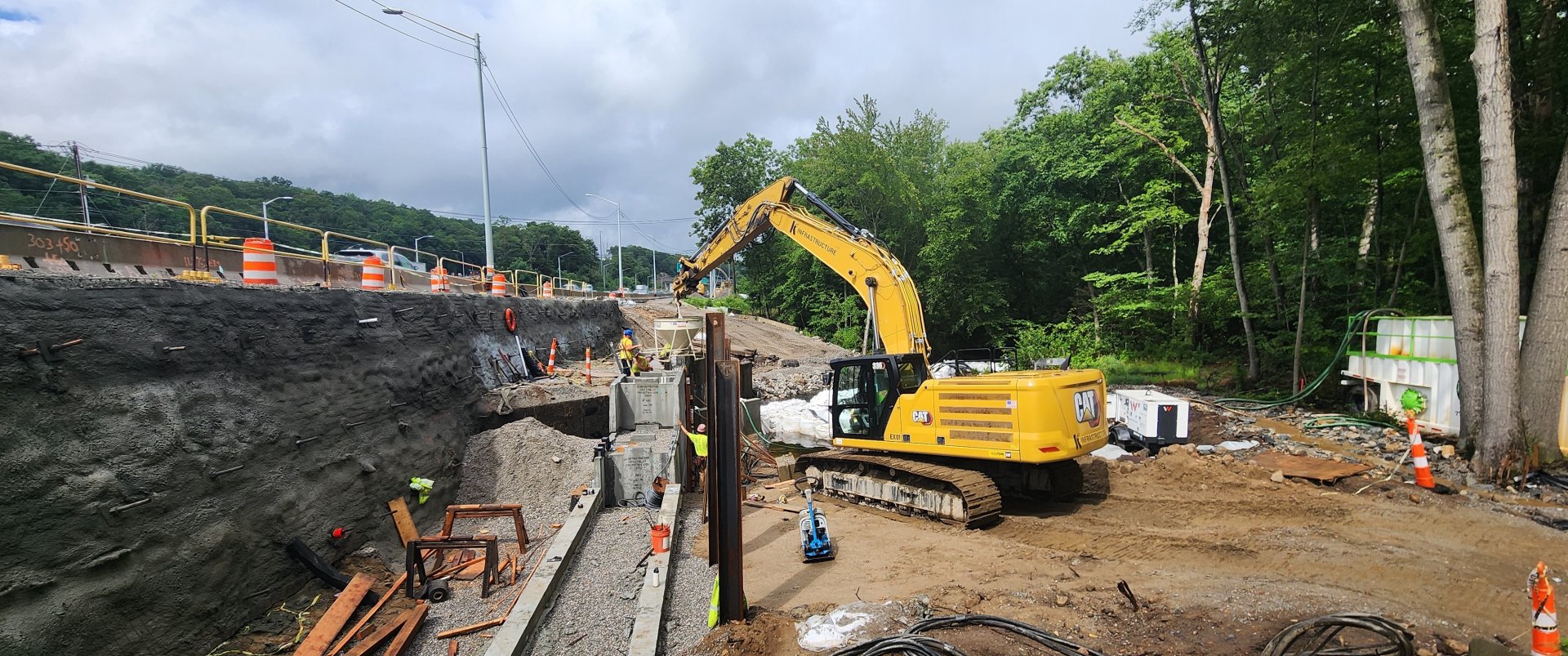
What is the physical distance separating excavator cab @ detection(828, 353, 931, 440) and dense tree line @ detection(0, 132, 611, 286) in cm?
921

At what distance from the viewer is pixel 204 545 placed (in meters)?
5.43

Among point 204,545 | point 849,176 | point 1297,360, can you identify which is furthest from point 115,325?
point 849,176

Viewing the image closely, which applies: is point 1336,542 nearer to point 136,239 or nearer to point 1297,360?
point 1297,360

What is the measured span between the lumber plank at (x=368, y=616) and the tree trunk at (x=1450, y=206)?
1223 centimetres

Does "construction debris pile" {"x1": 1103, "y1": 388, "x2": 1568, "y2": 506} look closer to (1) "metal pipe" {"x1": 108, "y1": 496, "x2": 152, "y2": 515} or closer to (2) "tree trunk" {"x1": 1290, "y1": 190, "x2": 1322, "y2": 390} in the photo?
(2) "tree trunk" {"x1": 1290, "y1": 190, "x2": 1322, "y2": 390}

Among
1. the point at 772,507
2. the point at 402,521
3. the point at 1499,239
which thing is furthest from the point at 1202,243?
the point at 402,521

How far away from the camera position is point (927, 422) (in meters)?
8.01

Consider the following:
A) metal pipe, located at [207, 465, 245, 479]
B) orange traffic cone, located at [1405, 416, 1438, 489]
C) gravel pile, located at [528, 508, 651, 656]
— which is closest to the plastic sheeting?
gravel pile, located at [528, 508, 651, 656]

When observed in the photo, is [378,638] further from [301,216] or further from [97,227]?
[301,216]

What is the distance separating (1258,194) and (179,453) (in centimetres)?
1769

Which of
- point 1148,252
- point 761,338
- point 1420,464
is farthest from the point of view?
point 761,338

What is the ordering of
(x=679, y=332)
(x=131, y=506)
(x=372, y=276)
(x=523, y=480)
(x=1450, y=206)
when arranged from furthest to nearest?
(x=679, y=332), (x=372, y=276), (x=523, y=480), (x=1450, y=206), (x=131, y=506)

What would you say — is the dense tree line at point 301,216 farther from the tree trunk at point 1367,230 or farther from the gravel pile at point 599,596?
the tree trunk at point 1367,230

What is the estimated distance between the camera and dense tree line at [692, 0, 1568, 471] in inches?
295
